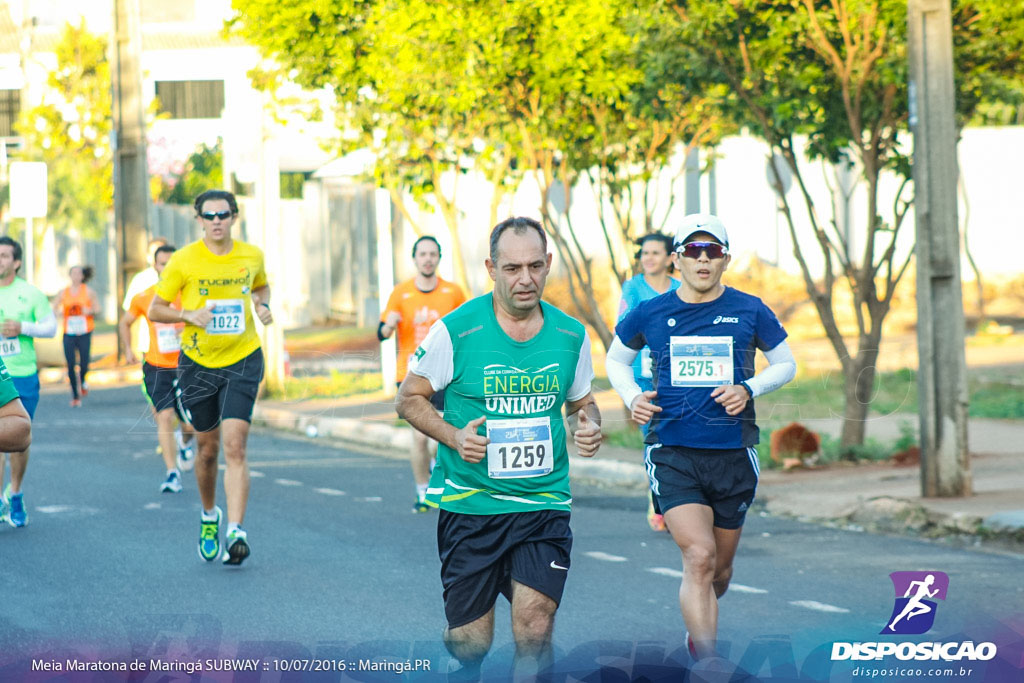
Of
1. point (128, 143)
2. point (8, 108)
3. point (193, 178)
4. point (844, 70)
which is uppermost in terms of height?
point (8, 108)

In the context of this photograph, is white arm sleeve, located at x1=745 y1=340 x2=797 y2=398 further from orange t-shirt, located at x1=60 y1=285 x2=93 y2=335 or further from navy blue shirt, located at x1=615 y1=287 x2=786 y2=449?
orange t-shirt, located at x1=60 y1=285 x2=93 y2=335

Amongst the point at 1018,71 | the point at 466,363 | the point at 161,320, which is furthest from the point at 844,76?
the point at 466,363

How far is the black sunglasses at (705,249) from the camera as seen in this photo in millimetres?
6352

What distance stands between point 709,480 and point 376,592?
8.49 feet

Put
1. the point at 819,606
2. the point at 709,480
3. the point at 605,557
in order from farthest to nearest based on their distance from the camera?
1. the point at 605,557
2. the point at 819,606
3. the point at 709,480

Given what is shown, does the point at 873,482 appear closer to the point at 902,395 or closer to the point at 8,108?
the point at 902,395

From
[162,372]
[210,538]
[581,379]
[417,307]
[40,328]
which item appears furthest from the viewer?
[162,372]

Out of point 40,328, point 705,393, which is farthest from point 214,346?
point 705,393

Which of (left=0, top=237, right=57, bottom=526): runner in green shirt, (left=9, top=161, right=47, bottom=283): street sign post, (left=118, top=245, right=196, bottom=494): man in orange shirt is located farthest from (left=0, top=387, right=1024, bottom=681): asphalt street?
(left=9, top=161, right=47, bottom=283): street sign post

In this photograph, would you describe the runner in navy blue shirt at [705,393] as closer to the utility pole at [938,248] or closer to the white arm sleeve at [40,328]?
the utility pole at [938,248]

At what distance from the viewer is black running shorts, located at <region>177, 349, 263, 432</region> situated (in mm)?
8789

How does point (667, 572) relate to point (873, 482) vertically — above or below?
below

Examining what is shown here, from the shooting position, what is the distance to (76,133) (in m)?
43.0

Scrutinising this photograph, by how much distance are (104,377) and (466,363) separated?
19.9m
